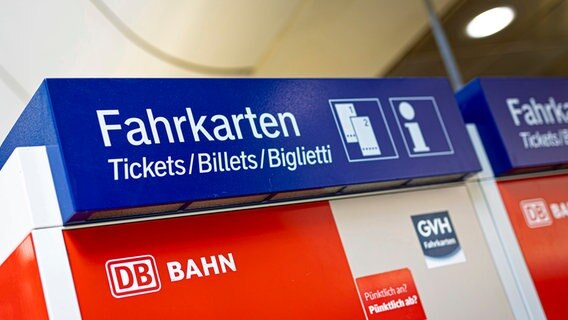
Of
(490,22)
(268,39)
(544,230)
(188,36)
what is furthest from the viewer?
(268,39)

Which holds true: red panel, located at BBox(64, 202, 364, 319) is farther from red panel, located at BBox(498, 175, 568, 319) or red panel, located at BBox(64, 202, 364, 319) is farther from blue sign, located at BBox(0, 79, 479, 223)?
red panel, located at BBox(498, 175, 568, 319)

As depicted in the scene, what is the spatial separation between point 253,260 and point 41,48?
11.7 feet

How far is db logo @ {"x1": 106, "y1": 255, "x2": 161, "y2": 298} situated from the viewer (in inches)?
81.7

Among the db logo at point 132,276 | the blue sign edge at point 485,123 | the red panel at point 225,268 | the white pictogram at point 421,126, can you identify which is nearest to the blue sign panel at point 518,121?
the blue sign edge at point 485,123

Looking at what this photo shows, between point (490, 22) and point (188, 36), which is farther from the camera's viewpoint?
point (490, 22)

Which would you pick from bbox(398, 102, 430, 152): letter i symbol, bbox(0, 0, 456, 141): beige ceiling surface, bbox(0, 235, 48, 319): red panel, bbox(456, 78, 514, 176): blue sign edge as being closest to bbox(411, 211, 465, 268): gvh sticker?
bbox(398, 102, 430, 152): letter i symbol

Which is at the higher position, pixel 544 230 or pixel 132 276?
pixel 132 276

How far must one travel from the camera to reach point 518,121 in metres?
3.19

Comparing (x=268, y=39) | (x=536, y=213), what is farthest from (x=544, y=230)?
(x=268, y=39)

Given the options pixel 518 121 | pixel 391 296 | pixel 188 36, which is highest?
pixel 188 36

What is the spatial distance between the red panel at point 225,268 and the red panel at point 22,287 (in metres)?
0.10

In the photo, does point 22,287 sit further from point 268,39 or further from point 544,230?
point 268,39

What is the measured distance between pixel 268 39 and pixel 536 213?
3.41 metres

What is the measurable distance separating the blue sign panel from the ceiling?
2.20m
